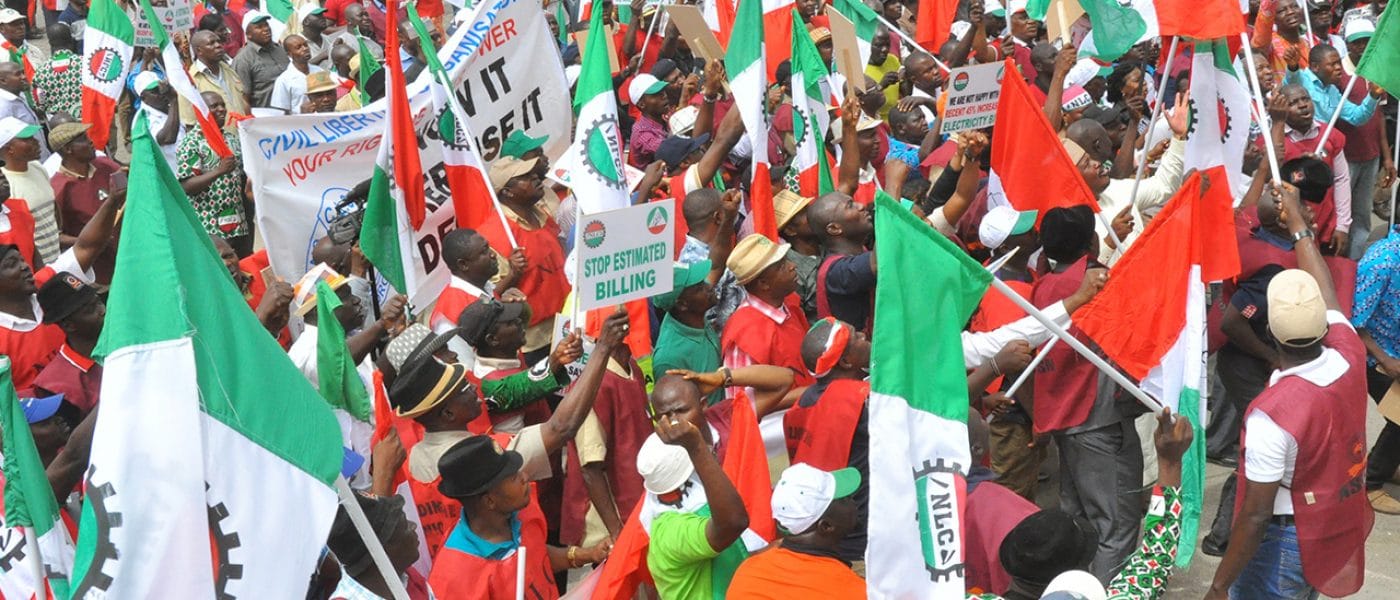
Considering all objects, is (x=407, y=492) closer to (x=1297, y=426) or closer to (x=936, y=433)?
(x=936, y=433)

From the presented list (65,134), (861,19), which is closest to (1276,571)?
(861,19)

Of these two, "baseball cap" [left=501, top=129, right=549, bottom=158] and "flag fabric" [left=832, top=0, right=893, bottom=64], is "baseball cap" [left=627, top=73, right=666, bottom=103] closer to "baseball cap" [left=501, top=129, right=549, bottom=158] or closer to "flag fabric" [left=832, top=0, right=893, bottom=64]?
"flag fabric" [left=832, top=0, right=893, bottom=64]

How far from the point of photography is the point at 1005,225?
24.2 feet

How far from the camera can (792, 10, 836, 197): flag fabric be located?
9117 millimetres

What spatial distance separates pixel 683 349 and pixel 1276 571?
2555 mm

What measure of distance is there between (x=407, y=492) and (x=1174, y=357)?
9.36 ft

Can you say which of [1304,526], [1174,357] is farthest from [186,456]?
[1304,526]

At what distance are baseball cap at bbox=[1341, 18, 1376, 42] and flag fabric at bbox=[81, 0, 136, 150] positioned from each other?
9.79 m

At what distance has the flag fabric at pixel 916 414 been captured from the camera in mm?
4504

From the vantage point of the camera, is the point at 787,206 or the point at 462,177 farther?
the point at 787,206

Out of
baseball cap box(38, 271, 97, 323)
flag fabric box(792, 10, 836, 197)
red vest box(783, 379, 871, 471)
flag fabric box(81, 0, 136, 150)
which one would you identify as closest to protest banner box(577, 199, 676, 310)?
red vest box(783, 379, 871, 471)

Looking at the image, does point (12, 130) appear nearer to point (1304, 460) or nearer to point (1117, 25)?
point (1117, 25)

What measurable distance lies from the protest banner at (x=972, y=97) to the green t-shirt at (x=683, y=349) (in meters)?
3.42

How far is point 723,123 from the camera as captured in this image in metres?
9.33
